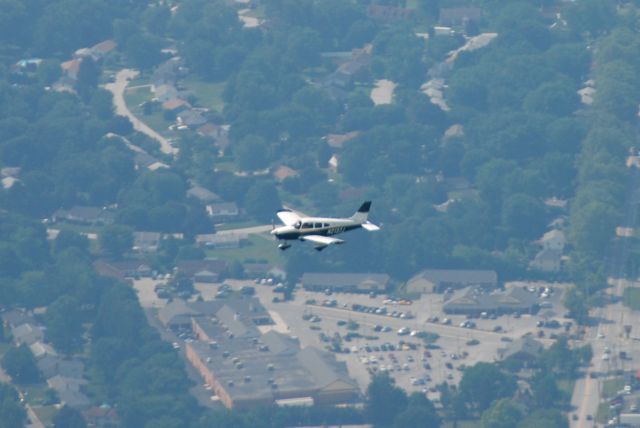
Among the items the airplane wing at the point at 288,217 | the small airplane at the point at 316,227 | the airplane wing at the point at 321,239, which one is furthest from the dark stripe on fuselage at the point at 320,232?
the airplane wing at the point at 288,217

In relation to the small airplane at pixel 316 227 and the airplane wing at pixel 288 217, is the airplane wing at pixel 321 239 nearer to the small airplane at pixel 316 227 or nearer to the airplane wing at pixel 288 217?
the small airplane at pixel 316 227

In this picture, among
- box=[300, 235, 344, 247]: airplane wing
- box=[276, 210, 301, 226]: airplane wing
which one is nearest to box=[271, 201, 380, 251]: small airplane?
box=[300, 235, 344, 247]: airplane wing

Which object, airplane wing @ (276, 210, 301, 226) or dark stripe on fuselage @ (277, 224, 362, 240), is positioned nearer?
dark stripe on fuselage @ (277, 224, 362, 240)

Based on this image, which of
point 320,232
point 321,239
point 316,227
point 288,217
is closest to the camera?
point 321,239

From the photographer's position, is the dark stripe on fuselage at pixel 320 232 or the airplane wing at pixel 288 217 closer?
the dark stripe on fuselage at pixel 320 232

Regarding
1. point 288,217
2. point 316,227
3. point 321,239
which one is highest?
point 321,239

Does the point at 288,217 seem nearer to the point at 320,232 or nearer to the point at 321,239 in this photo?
the point at 320,232

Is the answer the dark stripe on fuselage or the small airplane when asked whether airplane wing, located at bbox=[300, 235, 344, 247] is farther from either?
the dark stripe on fuselage

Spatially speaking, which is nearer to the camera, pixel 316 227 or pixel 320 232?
pixel 316 227

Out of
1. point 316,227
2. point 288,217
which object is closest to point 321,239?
point 316,227

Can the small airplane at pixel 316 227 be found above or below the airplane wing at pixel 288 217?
above
